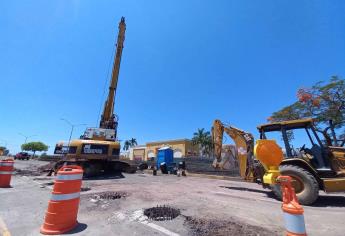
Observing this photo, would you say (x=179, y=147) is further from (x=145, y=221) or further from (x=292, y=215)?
(x=292, y=215)

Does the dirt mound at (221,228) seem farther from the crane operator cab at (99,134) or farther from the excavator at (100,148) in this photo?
the crane operator cab at (99,134)

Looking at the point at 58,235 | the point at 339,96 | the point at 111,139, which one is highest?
→ the point at 339,96

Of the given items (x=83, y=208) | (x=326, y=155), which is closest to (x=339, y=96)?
(x=326, y=155)

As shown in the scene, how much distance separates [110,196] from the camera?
23.2 feet

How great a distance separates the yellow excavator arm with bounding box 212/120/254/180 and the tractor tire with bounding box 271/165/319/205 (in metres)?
2.57

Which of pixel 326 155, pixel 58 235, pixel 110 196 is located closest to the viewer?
pixel 58 235

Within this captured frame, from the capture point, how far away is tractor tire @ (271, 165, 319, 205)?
7180 millimetres

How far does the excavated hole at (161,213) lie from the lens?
4723mm

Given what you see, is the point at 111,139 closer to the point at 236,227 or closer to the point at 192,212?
the point at 192,212

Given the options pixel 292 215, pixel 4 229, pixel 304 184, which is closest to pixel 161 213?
pixel 4 229

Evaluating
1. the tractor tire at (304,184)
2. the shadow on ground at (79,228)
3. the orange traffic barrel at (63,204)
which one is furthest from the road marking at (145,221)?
the tractor tire at (304,184)

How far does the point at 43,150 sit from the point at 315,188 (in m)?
115

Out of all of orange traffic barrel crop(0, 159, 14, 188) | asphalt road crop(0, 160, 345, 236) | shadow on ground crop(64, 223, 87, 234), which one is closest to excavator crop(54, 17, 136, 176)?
orange traffic barrel crop(0, 159, 14, 188)

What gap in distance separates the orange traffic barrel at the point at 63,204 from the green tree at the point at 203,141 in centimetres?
6066
